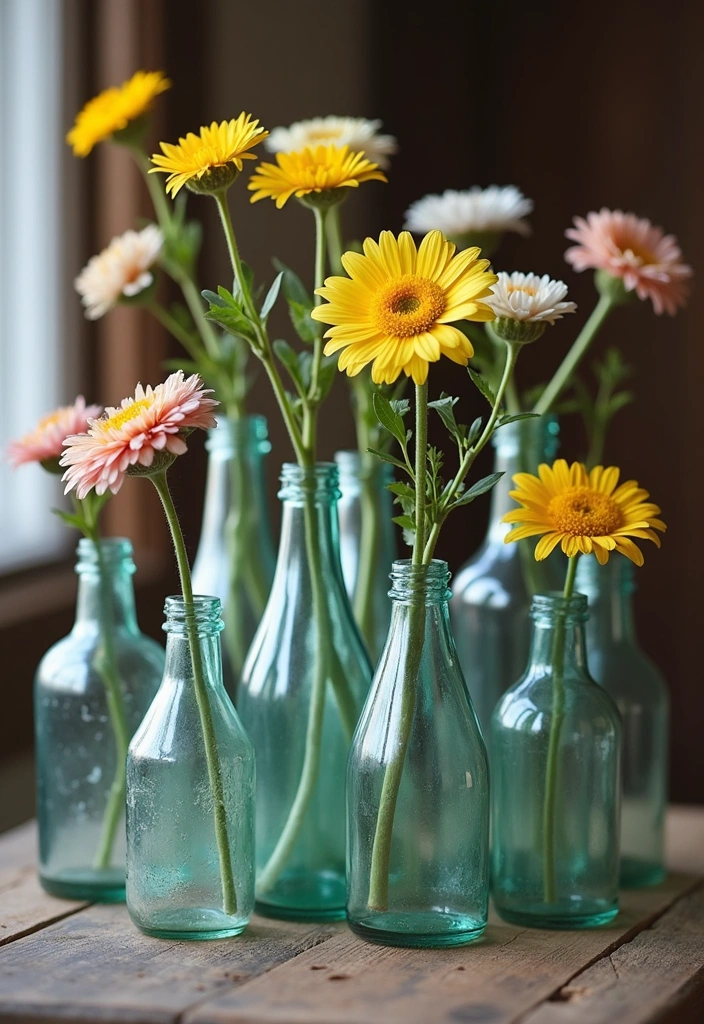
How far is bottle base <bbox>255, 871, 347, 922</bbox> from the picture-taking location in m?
0.70

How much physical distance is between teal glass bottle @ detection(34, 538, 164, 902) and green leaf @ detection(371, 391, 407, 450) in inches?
7.8

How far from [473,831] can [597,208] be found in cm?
111

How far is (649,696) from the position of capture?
83 centimetres

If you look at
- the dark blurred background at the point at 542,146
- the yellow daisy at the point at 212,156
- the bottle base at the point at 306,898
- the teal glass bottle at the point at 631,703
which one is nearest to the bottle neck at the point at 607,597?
the teal glass bottle at the point at 631,703

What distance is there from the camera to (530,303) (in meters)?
0.61

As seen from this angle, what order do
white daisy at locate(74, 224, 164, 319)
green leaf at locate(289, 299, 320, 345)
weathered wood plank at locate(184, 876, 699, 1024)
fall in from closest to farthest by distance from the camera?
weathered wood plank at locate(184, 876, 699, 1024) → green leaf at locate(289, 299, 320, 345) → white daisy at locate(74, 224, 164, 319)

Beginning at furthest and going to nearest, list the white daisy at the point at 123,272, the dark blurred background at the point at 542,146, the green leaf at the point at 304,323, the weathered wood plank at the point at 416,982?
the dark blurred background at the point at 542,146, the white daisy at the point at 123,272, the green leaf at the point at 304,323, the weathered wood plank at the point at 416,982

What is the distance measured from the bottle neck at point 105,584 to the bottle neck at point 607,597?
0.27 m

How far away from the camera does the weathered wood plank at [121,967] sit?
0.57 m

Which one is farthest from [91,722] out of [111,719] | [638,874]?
[638,874]

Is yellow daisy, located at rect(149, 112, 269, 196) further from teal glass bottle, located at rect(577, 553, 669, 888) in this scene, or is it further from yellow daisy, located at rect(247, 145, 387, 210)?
teal glass bottle, located at rect(577, 553, 669, 888)

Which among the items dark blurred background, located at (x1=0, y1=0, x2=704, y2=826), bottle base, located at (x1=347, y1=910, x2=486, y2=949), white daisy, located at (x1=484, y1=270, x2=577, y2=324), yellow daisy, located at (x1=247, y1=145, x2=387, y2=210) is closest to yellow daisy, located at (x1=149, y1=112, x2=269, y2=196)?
yellow daisy, located at (x1=247, y1=145, x2=387, y2=210)

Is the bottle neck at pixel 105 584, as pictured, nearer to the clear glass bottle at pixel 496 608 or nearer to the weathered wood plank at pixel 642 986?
the clear glass bottle at pixel 496 608

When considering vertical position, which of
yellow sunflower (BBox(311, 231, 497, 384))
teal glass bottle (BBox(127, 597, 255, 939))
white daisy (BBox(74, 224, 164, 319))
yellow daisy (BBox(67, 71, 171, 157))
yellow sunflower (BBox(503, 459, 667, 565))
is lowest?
teal glass bottle (BBox(127, 597, 255, 939))
